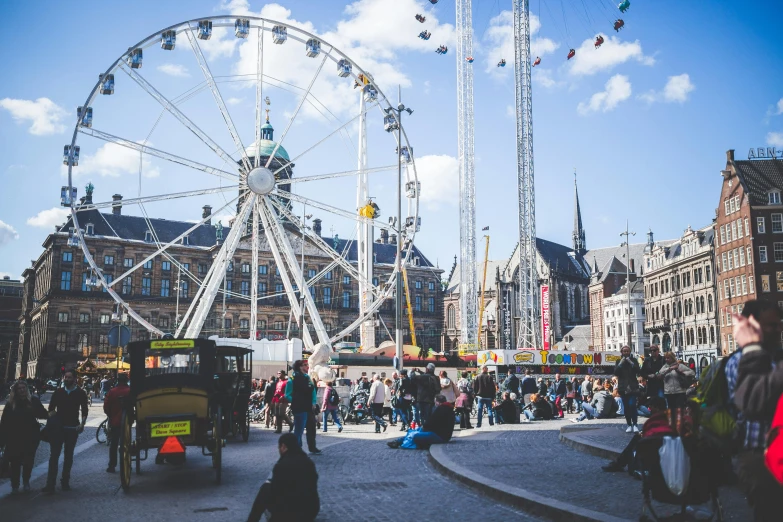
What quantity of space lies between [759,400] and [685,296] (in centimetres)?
8914

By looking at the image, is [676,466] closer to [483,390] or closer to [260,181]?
[483,390]

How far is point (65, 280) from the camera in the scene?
309ft

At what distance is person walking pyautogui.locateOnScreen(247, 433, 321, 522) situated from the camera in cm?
678

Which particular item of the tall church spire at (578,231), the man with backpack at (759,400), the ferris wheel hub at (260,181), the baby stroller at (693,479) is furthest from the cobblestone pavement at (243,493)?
the tall church spire at (578,231)

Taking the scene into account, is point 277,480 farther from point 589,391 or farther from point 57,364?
point 57,364

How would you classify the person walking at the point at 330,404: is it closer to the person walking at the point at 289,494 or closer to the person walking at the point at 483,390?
the person walking at the point at 483,390

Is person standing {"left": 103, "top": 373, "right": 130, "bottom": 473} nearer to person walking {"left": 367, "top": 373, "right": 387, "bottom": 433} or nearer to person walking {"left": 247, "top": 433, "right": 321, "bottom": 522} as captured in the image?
person walking {"left": 247, "top": 433, "right": 321, "bottom": 522}

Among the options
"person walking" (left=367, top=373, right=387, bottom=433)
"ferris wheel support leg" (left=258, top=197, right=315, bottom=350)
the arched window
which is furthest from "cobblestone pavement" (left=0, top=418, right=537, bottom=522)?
the arched window

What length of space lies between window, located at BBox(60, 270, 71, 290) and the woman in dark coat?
88528 mm

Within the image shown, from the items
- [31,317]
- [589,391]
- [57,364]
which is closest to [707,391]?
[589,391]

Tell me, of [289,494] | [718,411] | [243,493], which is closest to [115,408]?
[243,493]

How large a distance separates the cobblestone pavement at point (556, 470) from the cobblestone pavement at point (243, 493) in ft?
2.55

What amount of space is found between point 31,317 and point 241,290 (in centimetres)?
3153

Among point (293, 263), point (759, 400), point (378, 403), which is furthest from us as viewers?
point (293, 263)
